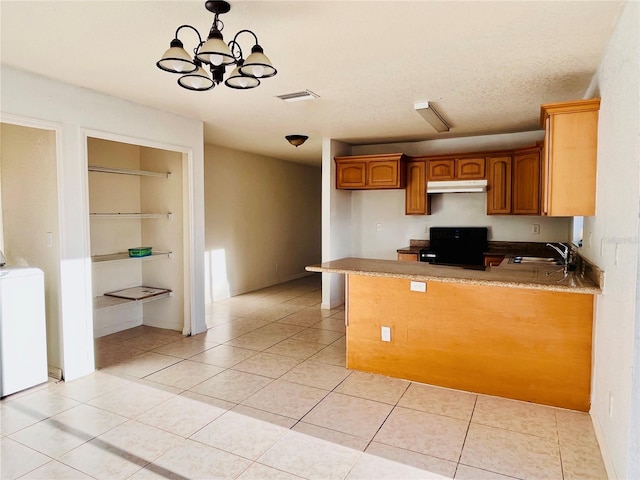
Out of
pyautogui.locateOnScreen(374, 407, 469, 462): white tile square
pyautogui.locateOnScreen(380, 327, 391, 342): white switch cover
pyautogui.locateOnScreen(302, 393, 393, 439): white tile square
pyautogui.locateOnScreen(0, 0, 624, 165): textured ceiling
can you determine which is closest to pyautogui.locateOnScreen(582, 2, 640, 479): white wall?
pyautogui.locateOnScreen(0, 0, 624, 165): textured ceiling

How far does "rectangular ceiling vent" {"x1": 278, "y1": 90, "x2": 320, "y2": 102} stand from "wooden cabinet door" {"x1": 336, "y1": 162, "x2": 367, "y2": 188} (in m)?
2.11

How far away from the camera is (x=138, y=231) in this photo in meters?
4.87

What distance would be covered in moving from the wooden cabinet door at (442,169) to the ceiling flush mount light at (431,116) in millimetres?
441

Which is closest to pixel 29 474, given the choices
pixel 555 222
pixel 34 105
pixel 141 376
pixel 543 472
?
pixel 141 376

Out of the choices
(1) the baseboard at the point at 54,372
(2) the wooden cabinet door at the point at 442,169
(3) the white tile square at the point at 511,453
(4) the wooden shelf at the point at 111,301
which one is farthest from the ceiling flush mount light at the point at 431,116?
(1) the baseboard at the point at 54,372

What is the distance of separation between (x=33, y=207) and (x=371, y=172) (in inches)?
150

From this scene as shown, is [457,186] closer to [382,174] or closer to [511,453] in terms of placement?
[382,174]

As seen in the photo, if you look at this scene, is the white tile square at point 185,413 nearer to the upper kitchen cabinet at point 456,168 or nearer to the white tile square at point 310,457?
the white tile square at point 310,457

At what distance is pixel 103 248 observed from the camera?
449cm

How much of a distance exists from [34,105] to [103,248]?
183cm

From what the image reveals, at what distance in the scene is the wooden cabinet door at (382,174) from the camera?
5387mm

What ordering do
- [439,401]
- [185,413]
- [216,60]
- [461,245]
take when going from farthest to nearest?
[461,245] < [439,401] < [185,413] < [216,60]

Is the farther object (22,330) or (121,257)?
(121,257)

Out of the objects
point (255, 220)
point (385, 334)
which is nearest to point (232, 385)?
point (385, 334)
